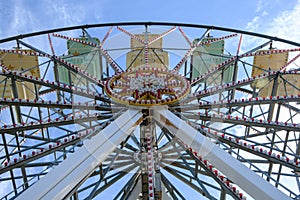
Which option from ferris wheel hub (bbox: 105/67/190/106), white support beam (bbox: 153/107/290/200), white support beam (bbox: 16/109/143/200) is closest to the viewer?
white support beam (bbox: 16/109/143/200)

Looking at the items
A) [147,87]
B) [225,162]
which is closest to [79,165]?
[225,162]

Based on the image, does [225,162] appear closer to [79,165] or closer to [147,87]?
[79,165]

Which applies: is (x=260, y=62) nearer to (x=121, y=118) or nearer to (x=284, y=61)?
(x=284, y=61)

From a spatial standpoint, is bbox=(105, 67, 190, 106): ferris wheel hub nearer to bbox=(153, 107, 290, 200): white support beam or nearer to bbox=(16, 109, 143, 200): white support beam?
bbox=(153, 107, 290, 200): white support beam

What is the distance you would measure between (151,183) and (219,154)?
1932 millimetres

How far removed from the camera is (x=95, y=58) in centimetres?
1590

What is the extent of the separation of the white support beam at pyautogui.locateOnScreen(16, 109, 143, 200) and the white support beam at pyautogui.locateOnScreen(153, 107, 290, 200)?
3.99 feet

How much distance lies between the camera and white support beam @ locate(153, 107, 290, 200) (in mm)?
7059

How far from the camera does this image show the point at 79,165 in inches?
297

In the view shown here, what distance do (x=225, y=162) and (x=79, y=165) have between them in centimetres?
355

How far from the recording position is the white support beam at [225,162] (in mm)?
7059

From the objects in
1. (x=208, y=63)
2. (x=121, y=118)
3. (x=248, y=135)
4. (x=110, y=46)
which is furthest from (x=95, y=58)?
(x=248, y=135)

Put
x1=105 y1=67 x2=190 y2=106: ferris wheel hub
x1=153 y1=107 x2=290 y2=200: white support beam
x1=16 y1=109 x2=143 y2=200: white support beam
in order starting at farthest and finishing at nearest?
x1=105 y1=67 x2=190 y2=106: ferris wheel hub, x1=153 y1=107 x2=290 y2=200: white support beam, x1=16 y1=109 x2=143 y2=200: white support beam

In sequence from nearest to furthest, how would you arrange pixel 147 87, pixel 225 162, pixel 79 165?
pixel 79 165, pixel 225 162, pixel 147 87
